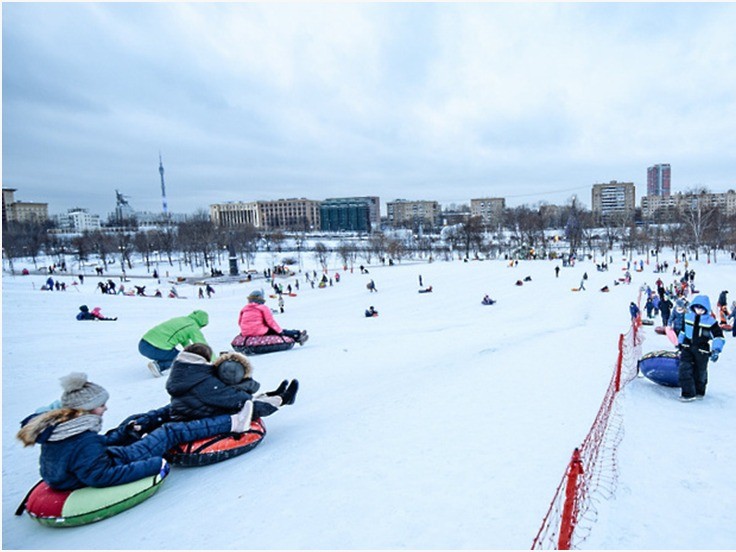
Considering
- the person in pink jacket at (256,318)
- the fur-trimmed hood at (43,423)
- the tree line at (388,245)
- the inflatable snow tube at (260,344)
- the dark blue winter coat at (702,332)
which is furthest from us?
the tree line at (388,245)

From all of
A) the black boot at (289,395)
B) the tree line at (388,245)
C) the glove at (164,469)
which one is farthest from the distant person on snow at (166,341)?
the tree line at (388,245)

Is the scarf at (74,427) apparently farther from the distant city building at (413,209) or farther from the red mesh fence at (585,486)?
the distant city building at (413,209)

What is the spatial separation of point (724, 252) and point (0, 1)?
77.6 metres

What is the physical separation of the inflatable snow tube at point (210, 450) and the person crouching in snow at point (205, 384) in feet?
0.94

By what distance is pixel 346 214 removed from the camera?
17025 cm

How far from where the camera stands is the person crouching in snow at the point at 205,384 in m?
4.44

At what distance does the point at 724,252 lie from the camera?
60.4 m

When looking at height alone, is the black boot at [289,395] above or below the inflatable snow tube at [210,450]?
above

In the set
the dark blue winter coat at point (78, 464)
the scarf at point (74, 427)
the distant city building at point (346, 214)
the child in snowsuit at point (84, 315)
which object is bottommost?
the child in snowsuit at point (84, 315)

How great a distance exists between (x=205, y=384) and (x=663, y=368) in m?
6.20

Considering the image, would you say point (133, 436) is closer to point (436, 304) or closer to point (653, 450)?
point (653, 450)

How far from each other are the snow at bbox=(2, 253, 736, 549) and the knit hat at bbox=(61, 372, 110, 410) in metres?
0.96

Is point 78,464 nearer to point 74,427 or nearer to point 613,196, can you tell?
point 74,427

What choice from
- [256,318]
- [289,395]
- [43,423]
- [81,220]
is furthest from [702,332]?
[81,220]
